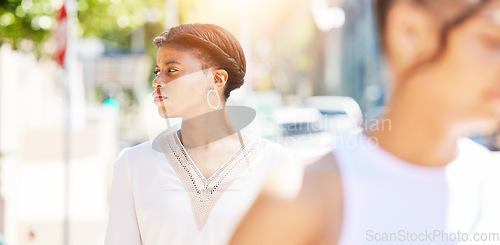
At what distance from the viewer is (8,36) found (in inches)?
299

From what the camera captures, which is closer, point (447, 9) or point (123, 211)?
point (447, 9)

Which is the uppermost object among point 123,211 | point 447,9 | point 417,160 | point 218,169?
point 447,9

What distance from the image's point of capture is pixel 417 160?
1188 mm

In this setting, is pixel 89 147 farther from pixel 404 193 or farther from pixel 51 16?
pixel 404 193

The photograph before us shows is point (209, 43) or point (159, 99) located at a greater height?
point (209, 43)

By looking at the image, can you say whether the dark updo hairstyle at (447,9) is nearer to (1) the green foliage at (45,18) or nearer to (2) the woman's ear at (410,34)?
(2) the woman's ear at (410,34)

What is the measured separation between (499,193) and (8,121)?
10.1 meters

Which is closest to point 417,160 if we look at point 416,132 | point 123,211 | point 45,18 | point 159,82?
point 416,132

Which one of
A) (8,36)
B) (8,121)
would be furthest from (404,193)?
(8,121)

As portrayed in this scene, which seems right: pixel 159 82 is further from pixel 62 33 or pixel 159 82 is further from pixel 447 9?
pixel 62 33

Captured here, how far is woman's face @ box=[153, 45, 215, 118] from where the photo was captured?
1853 millimetres

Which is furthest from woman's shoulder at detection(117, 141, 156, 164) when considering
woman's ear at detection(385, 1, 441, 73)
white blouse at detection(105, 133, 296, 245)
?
woman's ear at detection(385, 1, 441, 73)

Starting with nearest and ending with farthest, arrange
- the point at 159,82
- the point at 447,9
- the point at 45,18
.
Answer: the point at 447,9
the point at 159,82
the point at 45,18

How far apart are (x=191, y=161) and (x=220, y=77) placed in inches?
9.4
